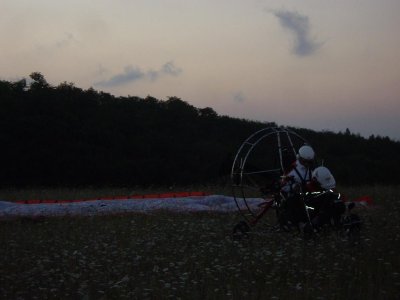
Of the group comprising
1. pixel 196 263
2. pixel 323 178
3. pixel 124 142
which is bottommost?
pixel 196 263

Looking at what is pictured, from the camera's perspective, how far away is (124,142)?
49.1 meters

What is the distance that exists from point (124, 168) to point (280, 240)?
32291mm

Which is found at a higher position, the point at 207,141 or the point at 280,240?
the point at 207,141

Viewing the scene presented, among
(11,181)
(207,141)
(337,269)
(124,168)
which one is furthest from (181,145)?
(337,269)

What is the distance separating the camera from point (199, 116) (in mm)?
60031

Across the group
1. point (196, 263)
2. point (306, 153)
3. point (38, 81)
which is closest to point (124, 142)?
point (38, 81)

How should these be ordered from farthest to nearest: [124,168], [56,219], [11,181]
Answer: [124,168]
[11,181]
[56,219]

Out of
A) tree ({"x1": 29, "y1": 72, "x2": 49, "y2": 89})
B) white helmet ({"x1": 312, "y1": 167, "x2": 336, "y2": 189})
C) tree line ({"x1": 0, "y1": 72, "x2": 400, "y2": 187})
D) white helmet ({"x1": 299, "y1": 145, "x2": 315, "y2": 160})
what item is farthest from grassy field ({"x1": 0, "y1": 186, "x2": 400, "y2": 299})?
tree ({"x1": 29, "y1": 72, "x2": 49, "y2": 89})

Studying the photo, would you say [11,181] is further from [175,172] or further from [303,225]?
[303,225]

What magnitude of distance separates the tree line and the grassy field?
23403 millimetres

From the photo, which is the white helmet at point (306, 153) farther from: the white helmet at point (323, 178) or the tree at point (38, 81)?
the tree at point (38, 81)

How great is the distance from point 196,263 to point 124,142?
39940mm

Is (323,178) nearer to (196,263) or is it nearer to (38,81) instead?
(196,263)

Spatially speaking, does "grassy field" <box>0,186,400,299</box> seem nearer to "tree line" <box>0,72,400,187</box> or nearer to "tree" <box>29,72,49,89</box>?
"tree line" <box>0,72,400,187</box>
